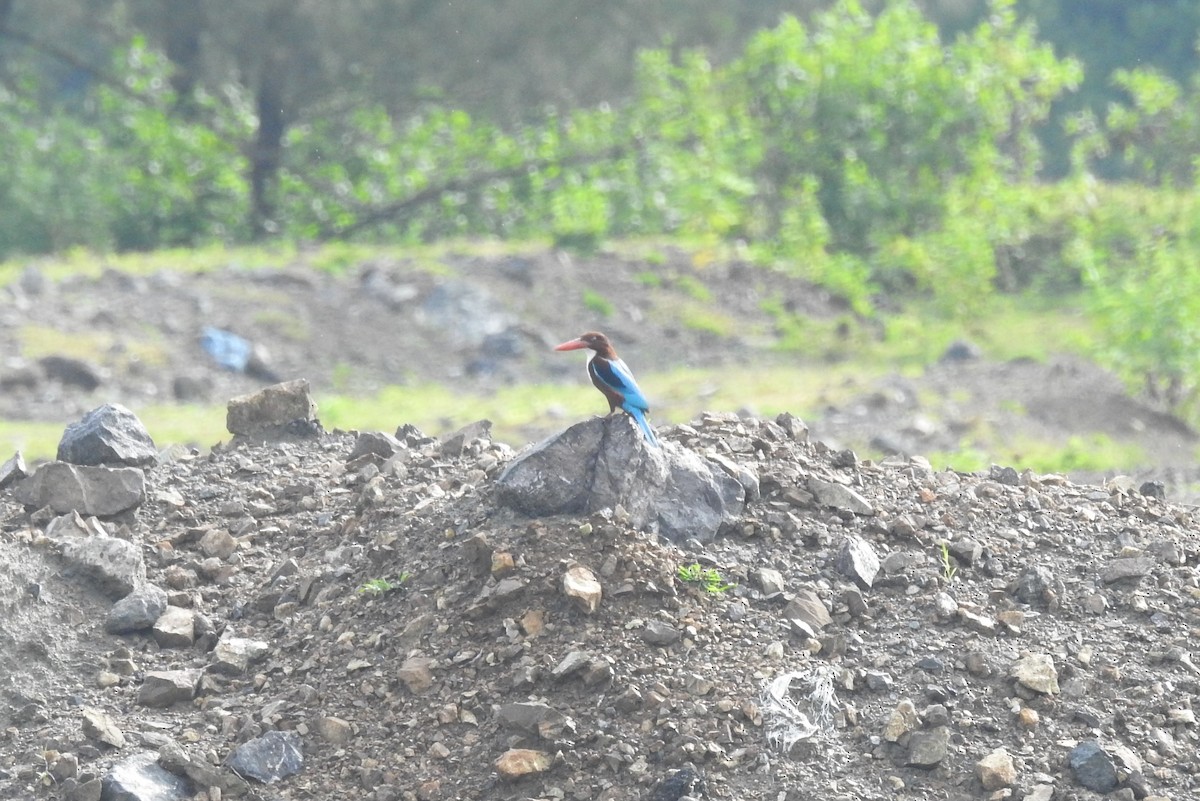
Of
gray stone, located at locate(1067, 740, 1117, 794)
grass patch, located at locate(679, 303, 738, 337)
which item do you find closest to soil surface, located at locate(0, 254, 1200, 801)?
gray stone, located at locate(1067, 740, 1117, 794)

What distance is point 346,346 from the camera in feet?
42.7

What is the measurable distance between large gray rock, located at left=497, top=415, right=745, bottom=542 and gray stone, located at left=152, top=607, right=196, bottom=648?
0.95 metres

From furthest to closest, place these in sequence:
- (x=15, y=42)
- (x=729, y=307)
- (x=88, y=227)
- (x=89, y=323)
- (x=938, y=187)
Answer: (x=15, y=42), (x=88, y=227), (x=938, y=187), (x=729, y=307), (x=89, y=323)

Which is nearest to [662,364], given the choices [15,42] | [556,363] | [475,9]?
[556,363]

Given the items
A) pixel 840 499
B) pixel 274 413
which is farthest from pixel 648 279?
pixel 840 499

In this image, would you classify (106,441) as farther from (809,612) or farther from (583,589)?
(809,612)

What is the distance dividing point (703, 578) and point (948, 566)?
0.72 metres

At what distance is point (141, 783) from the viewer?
12.9ft

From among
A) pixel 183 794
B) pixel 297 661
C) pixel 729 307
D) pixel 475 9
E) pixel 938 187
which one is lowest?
pixel 183 794

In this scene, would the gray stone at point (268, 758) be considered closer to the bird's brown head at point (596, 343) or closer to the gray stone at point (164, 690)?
the gray stone at point (164, 690)

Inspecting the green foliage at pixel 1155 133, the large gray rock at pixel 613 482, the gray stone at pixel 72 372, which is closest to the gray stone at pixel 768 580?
the large gray rock at pixel 613 482

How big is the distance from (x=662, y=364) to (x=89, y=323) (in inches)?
182

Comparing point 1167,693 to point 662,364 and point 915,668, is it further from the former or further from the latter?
point 662,364

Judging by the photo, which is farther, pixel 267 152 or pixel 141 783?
pixel 267 152
